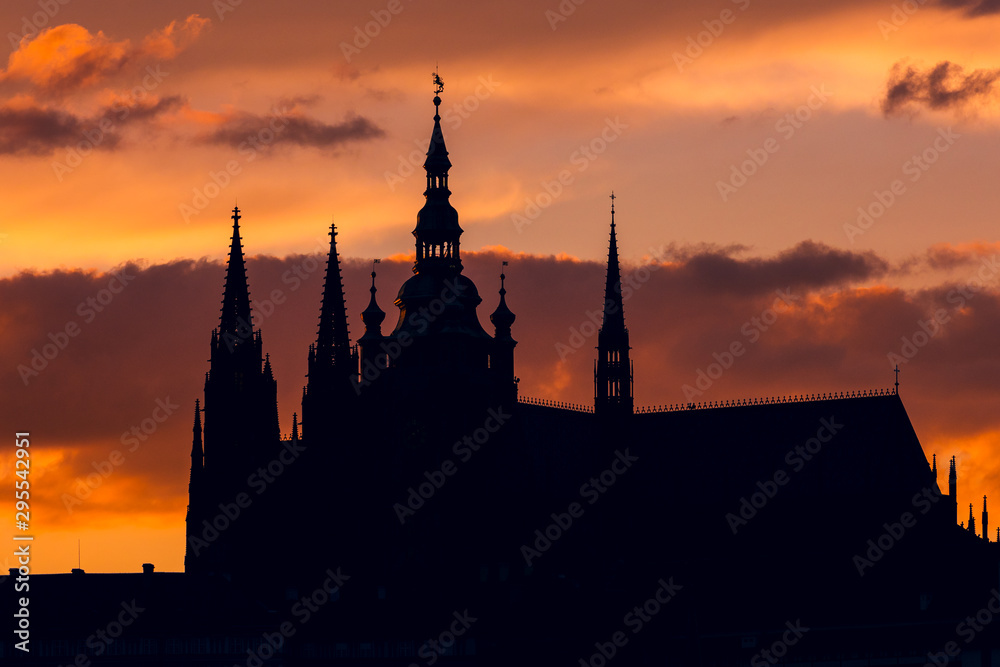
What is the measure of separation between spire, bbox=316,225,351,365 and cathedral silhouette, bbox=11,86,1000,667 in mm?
158

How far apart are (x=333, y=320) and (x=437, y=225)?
10068 mm

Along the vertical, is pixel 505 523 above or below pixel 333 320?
below

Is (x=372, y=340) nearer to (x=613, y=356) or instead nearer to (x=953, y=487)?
(x=613, y=356)

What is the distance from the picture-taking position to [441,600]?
189 metres

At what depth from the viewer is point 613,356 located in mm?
197875

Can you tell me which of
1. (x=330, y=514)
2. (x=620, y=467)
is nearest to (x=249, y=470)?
(x=330, y=514)

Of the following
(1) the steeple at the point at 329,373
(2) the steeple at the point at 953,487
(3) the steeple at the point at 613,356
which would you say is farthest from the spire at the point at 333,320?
(2) the steeple at the point at 953,487

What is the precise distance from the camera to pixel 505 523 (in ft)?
634

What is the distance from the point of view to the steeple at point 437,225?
7648 inches

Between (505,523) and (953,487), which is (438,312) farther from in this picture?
(953,487)

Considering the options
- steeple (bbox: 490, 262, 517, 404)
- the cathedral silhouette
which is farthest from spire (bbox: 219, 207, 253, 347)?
steeple (bbox: 490, 262, 517, 404)

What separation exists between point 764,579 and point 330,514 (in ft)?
91.6

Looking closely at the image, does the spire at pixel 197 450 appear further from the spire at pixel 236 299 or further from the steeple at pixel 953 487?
the steeple at pixel 953 487

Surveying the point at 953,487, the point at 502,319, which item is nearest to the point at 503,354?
the point at 502,319
